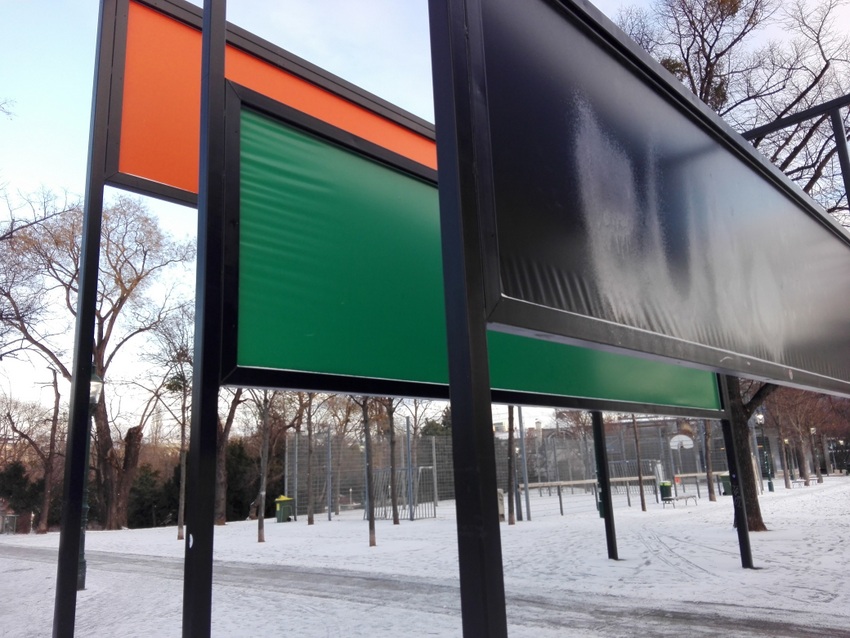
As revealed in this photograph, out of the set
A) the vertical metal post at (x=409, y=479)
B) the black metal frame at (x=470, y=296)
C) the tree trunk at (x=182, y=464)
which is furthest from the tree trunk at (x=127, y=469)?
the black metal frame at (x=470, y=296)

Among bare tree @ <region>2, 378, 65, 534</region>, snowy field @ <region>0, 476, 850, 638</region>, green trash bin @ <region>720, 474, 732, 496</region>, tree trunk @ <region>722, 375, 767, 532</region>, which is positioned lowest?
snowy field @ <region>0, 476, 850, 638</region>

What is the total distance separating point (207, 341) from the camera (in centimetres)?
383

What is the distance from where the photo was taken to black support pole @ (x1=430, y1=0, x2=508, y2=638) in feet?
8.30

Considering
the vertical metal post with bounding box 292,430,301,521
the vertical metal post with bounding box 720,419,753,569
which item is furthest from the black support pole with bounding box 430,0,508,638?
the vertical metal post with bounding box 292,430,301,521

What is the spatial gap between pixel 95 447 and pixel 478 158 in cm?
3441

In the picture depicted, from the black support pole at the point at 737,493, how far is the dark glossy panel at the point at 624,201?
3.60 meters

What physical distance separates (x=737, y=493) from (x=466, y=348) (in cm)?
886

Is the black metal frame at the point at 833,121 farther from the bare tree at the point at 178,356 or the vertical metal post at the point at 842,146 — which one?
the bare tree at the point at 178,356

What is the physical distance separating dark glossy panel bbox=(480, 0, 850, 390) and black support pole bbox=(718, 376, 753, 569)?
11.8 ft

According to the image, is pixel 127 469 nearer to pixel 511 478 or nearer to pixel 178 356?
pixel 178 356

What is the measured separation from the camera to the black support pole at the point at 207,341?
3.55 metres

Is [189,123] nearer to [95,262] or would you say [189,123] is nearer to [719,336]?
[95,262]

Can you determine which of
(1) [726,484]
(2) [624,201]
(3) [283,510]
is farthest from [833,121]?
(3) [283,510]

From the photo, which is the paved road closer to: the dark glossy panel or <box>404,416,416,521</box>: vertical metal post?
the dark glossy panel
